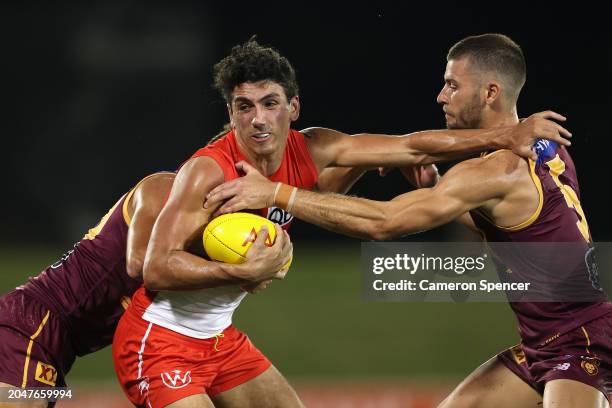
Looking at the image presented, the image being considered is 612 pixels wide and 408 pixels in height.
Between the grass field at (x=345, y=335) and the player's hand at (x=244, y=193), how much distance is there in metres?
4.49

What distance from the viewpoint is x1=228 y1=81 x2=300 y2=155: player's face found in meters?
5.58

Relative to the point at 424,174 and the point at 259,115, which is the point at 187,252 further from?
the point at 424,174

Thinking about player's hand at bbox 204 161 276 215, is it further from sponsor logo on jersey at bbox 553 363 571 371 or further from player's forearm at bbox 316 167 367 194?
sponsor logo on jersey at bbox 553 363 571 371

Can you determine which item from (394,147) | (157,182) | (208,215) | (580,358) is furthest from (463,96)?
(157,182)

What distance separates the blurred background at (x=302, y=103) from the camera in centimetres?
1391

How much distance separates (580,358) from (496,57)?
2.10 metres

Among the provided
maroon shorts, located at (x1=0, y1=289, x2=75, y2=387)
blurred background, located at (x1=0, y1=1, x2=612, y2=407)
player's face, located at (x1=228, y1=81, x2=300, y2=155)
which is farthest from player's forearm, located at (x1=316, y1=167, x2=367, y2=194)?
blurred background, located at (x1=0, y1=1, x2=612, y2=407)

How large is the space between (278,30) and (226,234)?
11.0m

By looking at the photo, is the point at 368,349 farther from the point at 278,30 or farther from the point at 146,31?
the point at 146,31

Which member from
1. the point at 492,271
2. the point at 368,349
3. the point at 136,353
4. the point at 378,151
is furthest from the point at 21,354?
the point at 368,349

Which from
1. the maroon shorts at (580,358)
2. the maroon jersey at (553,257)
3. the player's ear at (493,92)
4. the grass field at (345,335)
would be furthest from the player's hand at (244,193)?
the grass field at (345,335)

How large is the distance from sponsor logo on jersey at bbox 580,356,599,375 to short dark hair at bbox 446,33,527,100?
1.84 m

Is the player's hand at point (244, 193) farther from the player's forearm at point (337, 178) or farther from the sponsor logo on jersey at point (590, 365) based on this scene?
the sponsor logo on jersey at point (590, 365)

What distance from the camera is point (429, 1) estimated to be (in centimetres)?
1455
